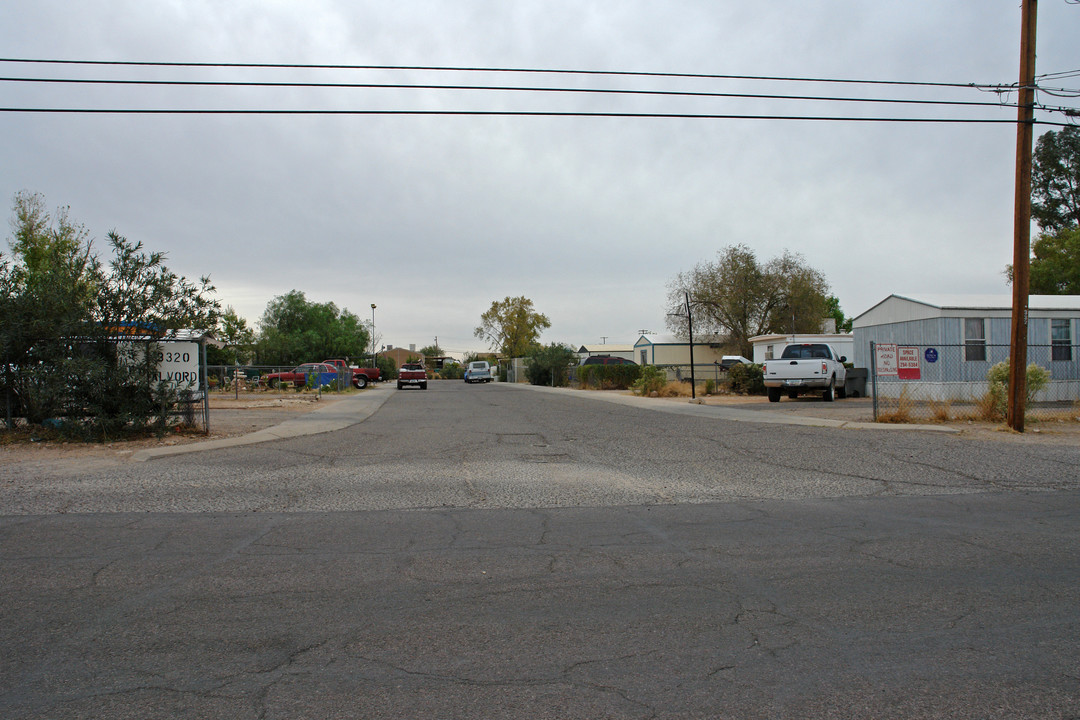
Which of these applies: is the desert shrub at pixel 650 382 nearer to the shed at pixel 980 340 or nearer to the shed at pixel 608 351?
the shed at pixel 980 340

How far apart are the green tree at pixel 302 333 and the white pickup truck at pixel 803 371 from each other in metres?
50.8

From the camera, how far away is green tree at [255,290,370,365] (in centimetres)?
6544

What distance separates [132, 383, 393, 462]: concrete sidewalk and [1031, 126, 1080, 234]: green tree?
55.0 m

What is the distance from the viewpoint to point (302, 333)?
6888 centimetres

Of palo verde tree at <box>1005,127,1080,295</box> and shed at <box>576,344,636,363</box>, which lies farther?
shed at <box>576,344,636,363</box>

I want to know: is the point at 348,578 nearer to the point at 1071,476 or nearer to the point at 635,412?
the point at 1071,476

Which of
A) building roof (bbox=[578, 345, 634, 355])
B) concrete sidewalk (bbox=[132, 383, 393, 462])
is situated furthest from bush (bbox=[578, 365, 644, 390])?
building roof (bbox=[578, 345, 634, 355])

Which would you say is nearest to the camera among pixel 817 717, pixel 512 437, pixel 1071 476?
pixel 817 717

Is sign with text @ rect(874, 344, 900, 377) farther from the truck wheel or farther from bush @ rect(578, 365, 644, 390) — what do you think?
bush @ rect(578, 365, 644, 390)

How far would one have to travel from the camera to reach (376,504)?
8156 mm

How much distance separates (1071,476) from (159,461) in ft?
43.7

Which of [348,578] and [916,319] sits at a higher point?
[916,319]

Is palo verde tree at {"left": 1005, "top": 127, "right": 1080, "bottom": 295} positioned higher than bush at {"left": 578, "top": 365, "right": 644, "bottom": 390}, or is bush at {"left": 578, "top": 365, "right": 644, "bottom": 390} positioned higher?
palo verde tree at {"left": 1005, "top": 127, "right": 1080, "bottom": 295}

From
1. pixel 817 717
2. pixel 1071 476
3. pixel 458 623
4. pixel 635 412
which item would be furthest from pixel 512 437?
pixel 817 717
